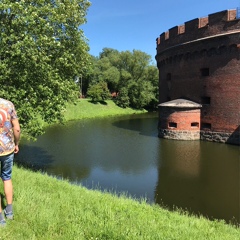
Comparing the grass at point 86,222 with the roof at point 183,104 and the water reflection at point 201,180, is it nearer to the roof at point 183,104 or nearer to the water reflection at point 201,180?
the water reflection at point 201,180

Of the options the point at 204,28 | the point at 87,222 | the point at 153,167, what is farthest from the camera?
→ the point at 204,28

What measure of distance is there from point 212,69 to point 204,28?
2515 millimetres

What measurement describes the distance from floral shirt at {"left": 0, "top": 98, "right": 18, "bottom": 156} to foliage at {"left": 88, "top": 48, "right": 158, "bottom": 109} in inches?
1435

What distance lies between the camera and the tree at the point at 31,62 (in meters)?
8.66

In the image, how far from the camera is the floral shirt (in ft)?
11.4

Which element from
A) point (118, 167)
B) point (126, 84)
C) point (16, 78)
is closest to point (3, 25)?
point (16, 78)

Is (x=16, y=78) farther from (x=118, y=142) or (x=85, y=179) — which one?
(x=118, y=142)

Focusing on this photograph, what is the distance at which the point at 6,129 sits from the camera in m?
3.52

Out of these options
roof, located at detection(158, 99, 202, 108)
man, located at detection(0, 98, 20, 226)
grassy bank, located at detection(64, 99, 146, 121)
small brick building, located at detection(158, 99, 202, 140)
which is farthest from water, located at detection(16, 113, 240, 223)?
grassy bank, located at detection(64, 99, 146, 121)

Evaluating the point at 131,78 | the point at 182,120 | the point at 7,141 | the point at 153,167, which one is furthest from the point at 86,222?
the point at 131,78

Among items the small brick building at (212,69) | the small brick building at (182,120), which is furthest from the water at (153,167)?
the small brick building at (212,69)

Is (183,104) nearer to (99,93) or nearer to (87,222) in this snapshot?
(87,222)

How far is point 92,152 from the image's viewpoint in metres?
13.8

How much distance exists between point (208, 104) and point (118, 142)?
19.9ft
